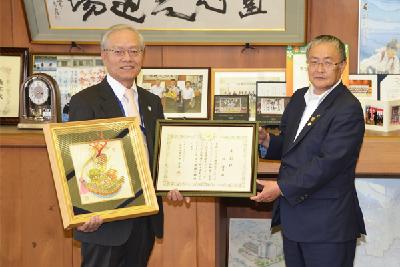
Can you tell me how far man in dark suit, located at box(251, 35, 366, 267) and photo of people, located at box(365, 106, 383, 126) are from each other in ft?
2.78

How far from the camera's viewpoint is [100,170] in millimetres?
1475

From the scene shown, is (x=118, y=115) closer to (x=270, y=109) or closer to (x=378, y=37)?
(x=270, y=109)

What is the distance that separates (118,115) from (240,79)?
4.12 feet

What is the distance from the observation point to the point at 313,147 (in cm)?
160

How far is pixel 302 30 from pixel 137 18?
3.75ft

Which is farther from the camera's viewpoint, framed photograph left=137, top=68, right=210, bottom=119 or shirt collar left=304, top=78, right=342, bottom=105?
framed photograph left=137, top=68, right=210, bottom=119

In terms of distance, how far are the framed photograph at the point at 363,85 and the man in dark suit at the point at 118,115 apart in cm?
155

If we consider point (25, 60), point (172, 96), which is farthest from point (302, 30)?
point (25, 60)

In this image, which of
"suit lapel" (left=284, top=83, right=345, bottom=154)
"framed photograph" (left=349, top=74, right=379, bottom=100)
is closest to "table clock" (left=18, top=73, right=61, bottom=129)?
"suit lapel" (left=284, top=83, right=345, bottom=154)

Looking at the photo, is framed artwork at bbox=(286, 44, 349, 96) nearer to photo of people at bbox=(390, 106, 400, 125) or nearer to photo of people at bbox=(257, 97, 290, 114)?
photo of people at bbox=(257, 97, 290, 114)

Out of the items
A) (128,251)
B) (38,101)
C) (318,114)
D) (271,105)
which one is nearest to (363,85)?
(271,105)

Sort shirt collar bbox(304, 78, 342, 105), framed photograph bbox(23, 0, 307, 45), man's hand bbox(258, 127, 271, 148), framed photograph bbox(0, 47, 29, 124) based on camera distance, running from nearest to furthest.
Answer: shirt collar bbox(304, 78, 342, 105) → man's hand bbox(258, 127, 271, 148) → framed photograph bbox(23, 0, 307, 45) → framed photograph bbox(0, 47, 29, 124)

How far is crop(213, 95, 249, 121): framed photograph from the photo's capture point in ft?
8.02

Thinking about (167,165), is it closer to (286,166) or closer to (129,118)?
(129,118)
